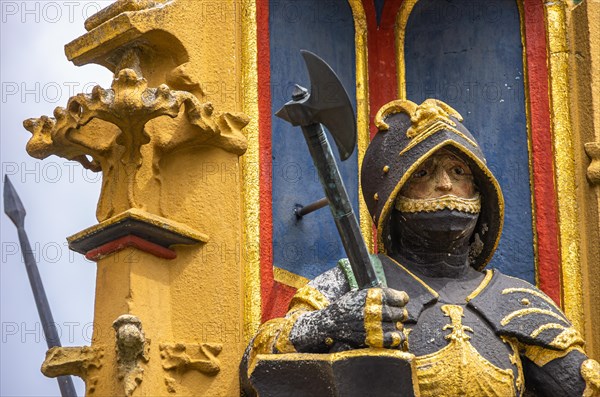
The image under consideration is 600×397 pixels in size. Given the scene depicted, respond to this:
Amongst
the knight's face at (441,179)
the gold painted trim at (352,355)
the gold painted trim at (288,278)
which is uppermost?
the knight's face at (441,179)

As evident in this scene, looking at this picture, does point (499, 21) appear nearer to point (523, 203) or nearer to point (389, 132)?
point (523, 203)

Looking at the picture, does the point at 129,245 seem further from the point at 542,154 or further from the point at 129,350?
the point at 542,154

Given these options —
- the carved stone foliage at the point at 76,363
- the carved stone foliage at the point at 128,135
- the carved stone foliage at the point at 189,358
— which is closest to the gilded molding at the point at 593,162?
the carved stone foliage at the point at 128,135

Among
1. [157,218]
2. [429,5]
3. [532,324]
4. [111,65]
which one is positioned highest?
[429,5]

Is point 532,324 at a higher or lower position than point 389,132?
lower

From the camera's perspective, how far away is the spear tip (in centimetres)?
865

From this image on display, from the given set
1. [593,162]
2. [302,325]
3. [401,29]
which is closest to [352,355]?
[302,325]

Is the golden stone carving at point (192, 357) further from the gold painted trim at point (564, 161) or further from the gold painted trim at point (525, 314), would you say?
the gold painted trim at point (564, 161)

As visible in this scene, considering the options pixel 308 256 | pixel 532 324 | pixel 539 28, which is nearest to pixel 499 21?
pixel 539 28

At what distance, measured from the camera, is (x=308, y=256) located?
727 cm

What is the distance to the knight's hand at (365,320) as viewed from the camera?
223 inches

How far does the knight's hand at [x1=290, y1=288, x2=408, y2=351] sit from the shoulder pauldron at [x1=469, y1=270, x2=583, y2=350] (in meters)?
0.61

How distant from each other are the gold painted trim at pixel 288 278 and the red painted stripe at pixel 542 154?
1.02 m

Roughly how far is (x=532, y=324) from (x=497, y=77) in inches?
69.1
